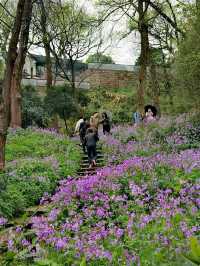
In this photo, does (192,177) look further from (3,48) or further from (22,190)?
(3,48)

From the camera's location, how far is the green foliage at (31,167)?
9.42m

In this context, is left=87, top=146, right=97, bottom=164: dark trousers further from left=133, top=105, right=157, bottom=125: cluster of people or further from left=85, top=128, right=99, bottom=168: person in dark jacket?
left=133, top=105, right=157, bottom=125: cluster of people

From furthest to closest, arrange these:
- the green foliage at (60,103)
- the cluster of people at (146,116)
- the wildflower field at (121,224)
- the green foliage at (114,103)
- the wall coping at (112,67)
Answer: the wall coping at (112,67) → the green foliage at (114,103) → the green foliage at (60,103) → the cluster of people at (146,116) → the wildflower field at (121,224)

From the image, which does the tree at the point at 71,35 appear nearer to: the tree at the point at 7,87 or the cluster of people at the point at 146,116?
the cluster of people at the point at 146,116

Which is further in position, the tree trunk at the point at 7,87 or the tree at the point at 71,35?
the tree at the point at 71,35

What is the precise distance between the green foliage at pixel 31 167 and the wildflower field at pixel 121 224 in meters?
1.20

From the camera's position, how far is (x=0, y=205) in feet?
28.3

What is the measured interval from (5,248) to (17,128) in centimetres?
1607

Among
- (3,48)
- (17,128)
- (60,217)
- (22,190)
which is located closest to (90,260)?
(60,217)

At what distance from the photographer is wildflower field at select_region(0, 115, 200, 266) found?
4305 mm

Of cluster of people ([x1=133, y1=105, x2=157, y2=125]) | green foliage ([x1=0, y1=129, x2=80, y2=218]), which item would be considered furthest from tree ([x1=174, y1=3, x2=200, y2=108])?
green foliage ([x1=0, y1=129, x2=80, y2=218])

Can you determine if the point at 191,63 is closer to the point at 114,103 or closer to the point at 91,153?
the point at 91,153

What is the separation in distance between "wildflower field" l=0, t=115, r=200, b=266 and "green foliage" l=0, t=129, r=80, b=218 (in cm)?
120

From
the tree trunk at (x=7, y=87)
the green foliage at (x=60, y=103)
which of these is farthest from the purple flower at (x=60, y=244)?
the green foliage at (x=60, y=103)
